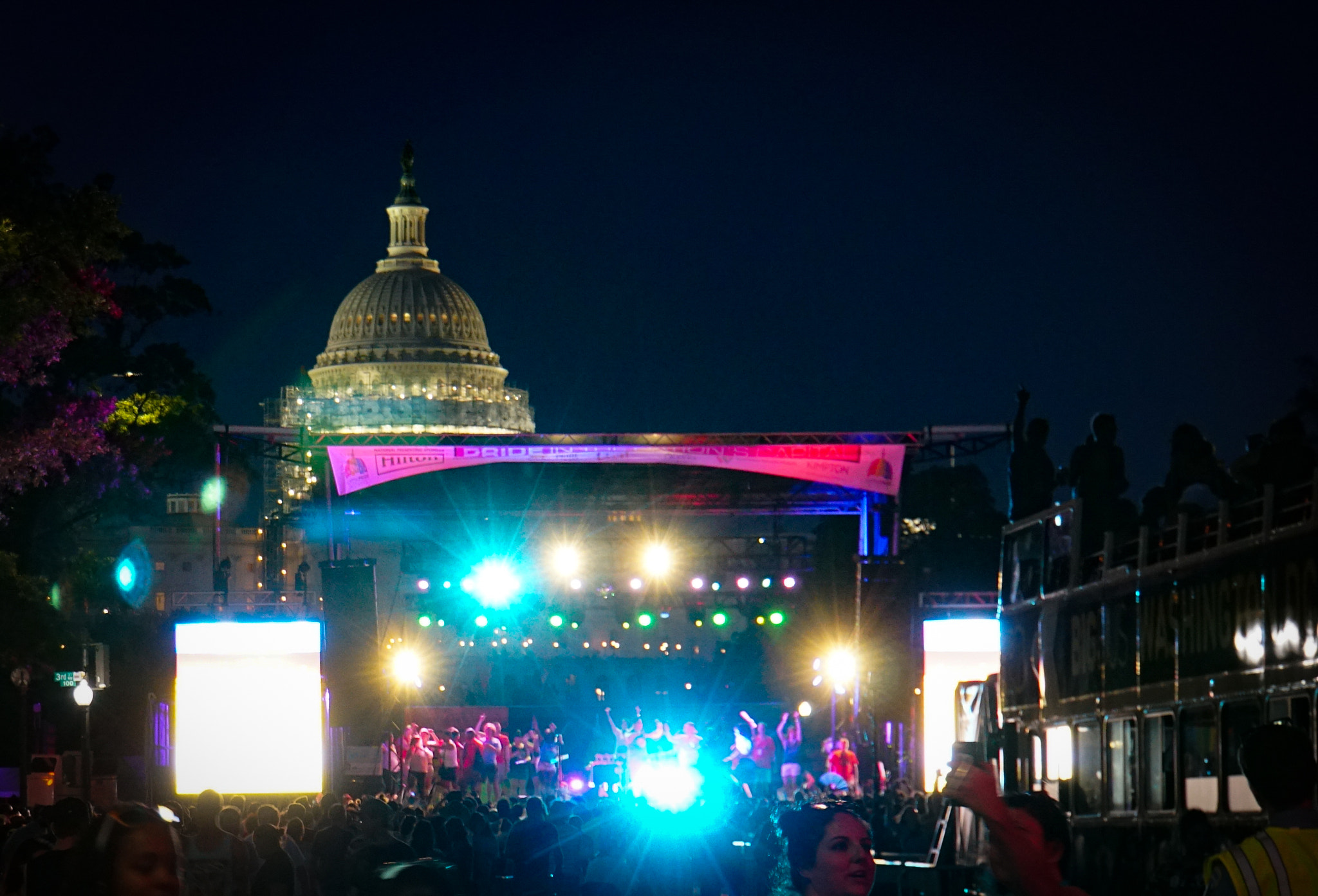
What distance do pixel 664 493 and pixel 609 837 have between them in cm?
2658

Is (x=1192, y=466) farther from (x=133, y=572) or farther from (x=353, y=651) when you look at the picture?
(x=133, y=572)

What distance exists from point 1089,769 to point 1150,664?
1856 mm

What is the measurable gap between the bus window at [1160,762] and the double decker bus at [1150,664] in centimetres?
1

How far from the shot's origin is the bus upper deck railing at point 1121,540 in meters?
9.80

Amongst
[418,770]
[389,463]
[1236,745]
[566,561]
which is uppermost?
[389,463]

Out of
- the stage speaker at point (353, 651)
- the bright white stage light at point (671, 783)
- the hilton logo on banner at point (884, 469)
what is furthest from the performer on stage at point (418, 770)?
the hilton logo on banner at point (884, 469)

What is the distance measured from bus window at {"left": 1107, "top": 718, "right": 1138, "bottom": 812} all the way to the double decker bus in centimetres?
2

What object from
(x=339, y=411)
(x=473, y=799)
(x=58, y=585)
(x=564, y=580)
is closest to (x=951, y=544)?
(x=564, y=580)

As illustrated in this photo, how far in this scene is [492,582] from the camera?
43156 mm

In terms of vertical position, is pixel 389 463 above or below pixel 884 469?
above

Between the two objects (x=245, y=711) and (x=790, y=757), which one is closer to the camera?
(x=245, y=711)

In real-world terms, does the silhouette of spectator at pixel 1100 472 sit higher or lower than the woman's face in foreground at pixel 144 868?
higher

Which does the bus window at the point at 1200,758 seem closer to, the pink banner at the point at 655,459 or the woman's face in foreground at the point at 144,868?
the woman's face in foreground at the point at 144,868

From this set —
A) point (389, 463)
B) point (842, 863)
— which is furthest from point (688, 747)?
point (842, 863)
